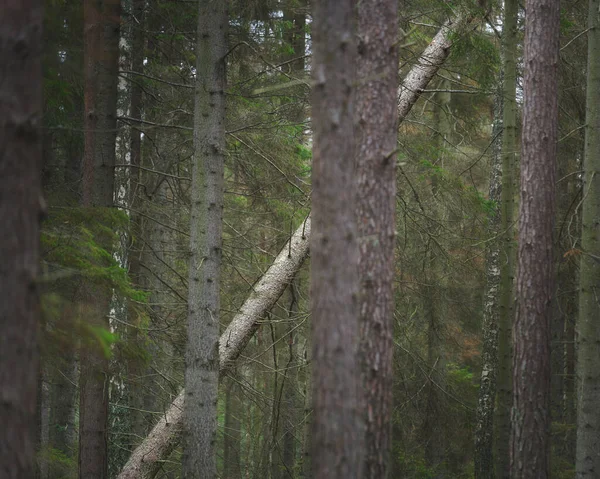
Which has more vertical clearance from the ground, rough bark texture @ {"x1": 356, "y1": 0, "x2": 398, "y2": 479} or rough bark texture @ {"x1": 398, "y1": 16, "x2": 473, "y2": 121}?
rough bark texture @ {"x1": 398, "y1": 16, "x2": 473, "y2": 121}

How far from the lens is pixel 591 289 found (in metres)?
8.93

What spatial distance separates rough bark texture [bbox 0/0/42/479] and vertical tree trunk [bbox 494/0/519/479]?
25.6 feet

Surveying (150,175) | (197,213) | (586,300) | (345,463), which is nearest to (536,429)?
(586,300)

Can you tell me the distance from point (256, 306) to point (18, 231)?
557 centimetres

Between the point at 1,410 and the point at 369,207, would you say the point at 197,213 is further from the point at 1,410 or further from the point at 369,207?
the point at 1,410

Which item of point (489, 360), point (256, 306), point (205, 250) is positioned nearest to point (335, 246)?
point (205, 250)

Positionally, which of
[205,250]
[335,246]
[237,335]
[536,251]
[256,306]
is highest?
[536,251]

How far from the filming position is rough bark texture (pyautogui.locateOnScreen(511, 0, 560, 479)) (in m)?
7.41

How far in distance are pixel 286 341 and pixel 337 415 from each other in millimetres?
10294

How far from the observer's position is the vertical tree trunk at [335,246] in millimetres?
4805

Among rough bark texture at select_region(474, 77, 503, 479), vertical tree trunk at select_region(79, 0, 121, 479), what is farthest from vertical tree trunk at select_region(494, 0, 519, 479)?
vertical tree trunk at select_region(79, 0, 121, 479)

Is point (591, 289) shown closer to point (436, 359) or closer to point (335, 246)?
point (436, 359)

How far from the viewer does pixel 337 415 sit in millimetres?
4832

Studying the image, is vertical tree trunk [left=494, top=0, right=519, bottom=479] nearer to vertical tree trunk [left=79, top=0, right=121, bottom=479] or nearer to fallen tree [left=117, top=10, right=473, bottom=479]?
fallen tree [left=117, top=10, right=473, bottom=479]
